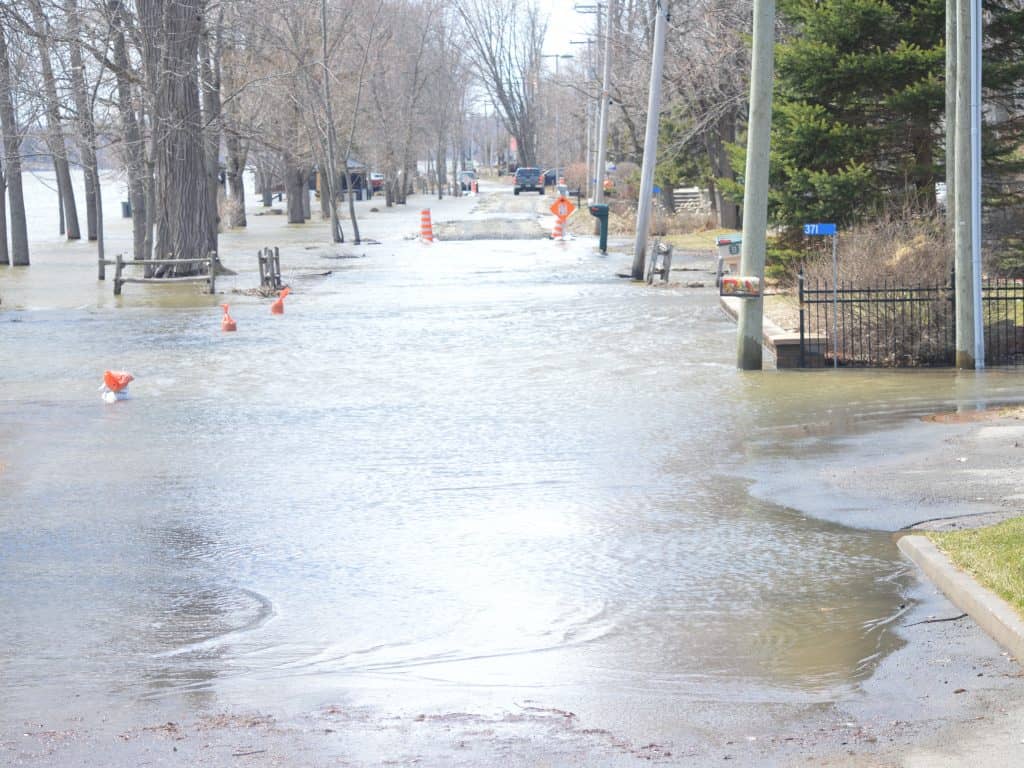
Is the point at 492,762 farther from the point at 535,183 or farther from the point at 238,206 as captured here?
the point at 535,183

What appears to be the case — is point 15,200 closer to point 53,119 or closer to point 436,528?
point 53,119

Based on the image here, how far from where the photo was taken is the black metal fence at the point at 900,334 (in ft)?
54.6

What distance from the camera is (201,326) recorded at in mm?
23016

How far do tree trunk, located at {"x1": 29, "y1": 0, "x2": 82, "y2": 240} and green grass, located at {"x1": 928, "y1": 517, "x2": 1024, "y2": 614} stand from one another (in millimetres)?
15700

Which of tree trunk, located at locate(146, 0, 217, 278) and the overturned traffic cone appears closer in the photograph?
the overturned traffic cone

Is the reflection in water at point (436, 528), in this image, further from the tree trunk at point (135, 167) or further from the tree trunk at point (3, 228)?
the tree trunk at point (3, 228)

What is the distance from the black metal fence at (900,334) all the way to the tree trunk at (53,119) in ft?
37.1

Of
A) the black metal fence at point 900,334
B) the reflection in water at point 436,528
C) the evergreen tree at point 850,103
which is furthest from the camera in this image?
the evergreen tree at point 850,103

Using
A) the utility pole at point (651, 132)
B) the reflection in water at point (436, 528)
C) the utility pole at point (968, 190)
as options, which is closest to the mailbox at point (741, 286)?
the reflection in water at point (436, 528)

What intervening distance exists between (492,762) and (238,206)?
Answer: 59.9 meters

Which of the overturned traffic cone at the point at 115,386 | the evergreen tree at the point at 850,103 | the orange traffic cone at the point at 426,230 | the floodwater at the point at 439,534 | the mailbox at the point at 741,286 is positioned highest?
the evergreen tree at the point at 850,103

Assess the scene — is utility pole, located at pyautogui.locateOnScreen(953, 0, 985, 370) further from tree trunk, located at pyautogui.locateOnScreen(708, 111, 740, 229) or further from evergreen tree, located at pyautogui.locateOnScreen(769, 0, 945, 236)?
tree trunk, located at pyautogui.locateOnScreen(708, 111, 740, 229)

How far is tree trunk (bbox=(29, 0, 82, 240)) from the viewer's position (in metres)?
21.8

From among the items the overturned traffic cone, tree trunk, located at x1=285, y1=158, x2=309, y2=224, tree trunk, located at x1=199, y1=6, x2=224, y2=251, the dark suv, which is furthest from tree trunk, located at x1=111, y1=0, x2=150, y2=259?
the dark suv
